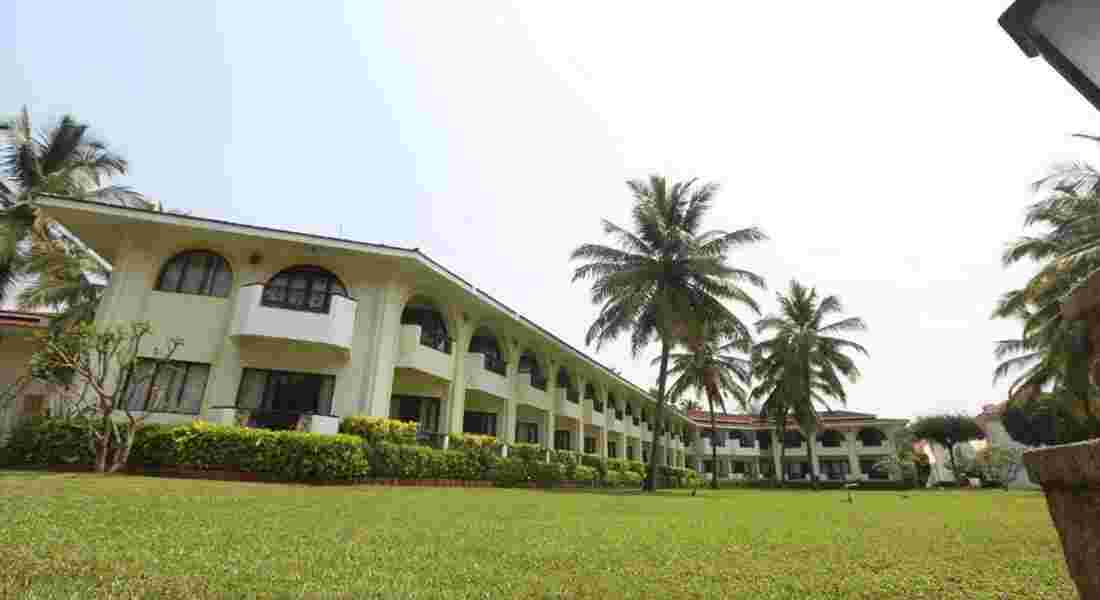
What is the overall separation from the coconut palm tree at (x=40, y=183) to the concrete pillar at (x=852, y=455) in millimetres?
56332

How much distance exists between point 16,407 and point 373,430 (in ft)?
46.9

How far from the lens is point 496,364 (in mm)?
23172

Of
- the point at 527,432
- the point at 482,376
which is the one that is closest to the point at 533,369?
the point at 527,432

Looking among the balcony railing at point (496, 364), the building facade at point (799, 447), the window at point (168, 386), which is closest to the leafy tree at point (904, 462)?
the building facade at point (799, 447)

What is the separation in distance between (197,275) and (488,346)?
11.4 metres

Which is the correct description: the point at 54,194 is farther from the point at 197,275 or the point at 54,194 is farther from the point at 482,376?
the point at 482,376

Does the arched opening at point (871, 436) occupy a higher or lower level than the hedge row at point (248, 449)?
higher

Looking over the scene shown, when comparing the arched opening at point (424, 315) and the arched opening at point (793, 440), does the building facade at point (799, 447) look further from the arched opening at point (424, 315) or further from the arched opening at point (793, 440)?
the arched opening at point (424, 315)

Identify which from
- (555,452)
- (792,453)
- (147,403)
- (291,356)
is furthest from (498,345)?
(792,453)

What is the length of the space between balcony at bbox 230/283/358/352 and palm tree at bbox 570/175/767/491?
9.86 m

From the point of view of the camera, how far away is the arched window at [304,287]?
17.3 metres

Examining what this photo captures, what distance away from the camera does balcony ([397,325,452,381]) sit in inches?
712

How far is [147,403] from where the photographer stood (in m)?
14.9

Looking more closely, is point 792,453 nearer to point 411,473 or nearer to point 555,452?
point 555,452
